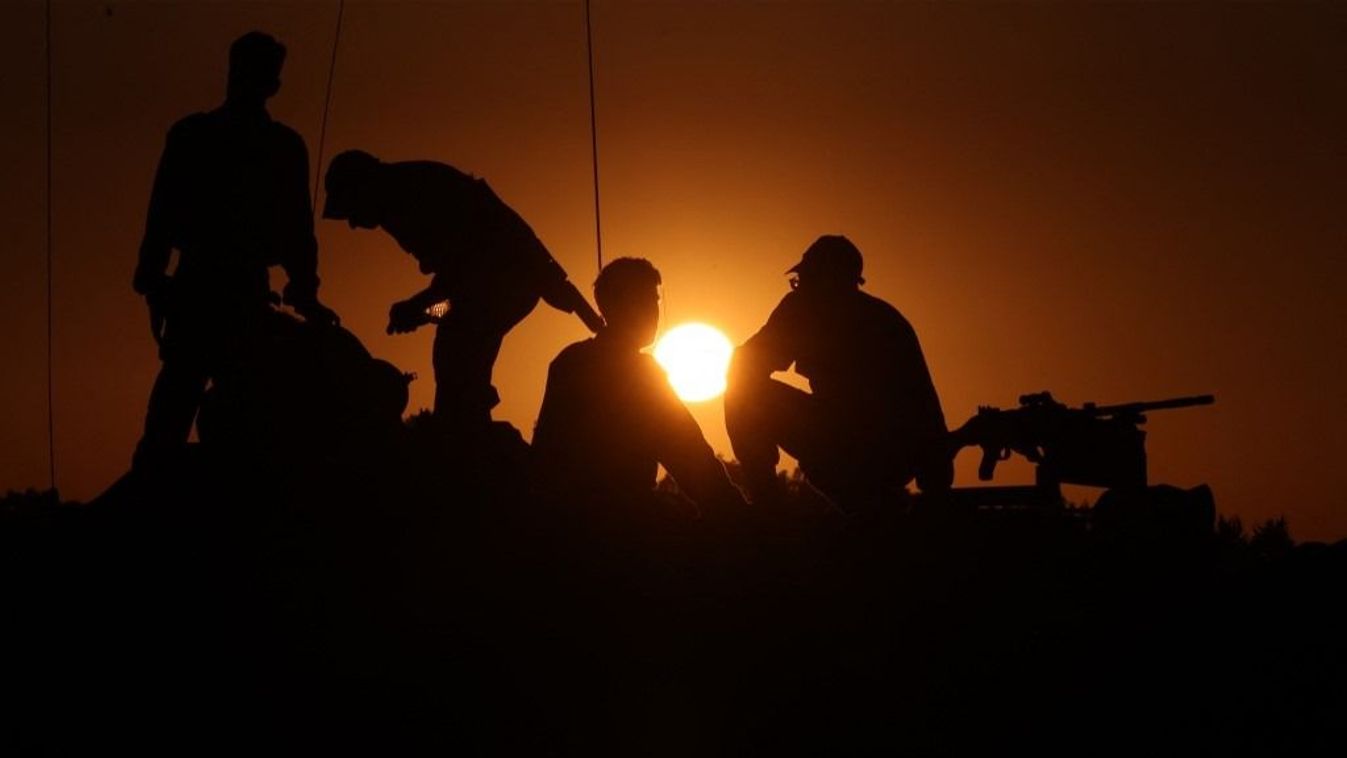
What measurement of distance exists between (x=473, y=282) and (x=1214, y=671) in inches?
181

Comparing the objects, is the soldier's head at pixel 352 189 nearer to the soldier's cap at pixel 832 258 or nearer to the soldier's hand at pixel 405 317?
the soldier's hand at pixel 405 317

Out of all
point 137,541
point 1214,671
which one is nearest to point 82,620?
point 137,541

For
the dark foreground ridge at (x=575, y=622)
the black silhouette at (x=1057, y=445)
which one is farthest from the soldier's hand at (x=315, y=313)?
the black silhouette at (x=1057, y=445)

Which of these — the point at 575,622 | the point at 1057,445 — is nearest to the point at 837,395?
the point at 1057,445

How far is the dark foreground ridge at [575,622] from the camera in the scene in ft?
24.4

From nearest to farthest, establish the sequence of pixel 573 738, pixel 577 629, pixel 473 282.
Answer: pixel 573 738, pixel 577 629, pixel 473 282

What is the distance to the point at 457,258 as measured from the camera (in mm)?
9922

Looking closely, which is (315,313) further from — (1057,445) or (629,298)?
(1057,445)

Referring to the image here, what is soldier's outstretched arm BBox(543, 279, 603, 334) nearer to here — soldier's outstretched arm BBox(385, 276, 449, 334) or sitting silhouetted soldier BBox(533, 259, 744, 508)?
soldier's outstretched arm BBox(385, 276, 449, 334)

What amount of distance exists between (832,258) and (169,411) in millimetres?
3928

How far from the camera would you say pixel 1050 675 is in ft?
26.5

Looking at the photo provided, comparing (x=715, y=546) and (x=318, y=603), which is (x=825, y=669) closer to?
(x=715, y=546)

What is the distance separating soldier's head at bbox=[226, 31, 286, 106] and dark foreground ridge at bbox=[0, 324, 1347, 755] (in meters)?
1.43

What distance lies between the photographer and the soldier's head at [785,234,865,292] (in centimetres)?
1014
